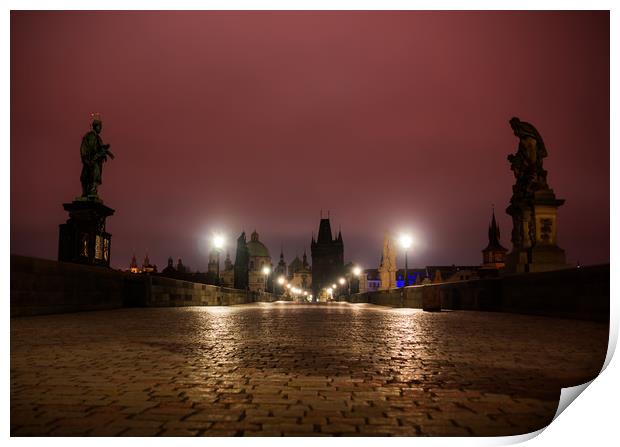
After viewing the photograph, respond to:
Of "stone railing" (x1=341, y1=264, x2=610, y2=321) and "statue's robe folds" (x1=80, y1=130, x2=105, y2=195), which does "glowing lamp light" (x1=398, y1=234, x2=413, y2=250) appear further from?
"statue's robe folds" (x1=80, y1=130, x2=105, y2=195)

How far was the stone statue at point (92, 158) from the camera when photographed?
575 inches

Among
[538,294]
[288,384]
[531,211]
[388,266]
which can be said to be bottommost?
[288,384]

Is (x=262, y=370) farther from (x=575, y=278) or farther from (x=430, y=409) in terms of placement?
(x=575, y=278)

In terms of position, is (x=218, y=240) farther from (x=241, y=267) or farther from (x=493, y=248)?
(x=493, y=248)

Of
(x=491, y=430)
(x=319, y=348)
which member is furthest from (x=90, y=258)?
(x=491, y=430)

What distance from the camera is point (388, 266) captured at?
40562 millimetres

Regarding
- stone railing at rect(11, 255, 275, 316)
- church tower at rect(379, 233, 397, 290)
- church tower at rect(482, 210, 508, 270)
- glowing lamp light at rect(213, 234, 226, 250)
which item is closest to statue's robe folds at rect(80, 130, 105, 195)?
stone railing at rect(11, 255, 275, 316)

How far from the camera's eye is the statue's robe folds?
1466 centimetres

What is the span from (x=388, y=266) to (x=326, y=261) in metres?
153

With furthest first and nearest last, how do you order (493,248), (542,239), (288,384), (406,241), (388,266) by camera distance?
(493,248), (388,266), (406,241), (542,239), (288,384)

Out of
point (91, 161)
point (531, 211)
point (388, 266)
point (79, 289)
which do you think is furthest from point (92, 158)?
point (388, 266)

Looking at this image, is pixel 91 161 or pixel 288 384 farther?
pixel 91 161

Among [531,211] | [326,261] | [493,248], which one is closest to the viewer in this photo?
[531,211]

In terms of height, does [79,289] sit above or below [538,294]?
above
